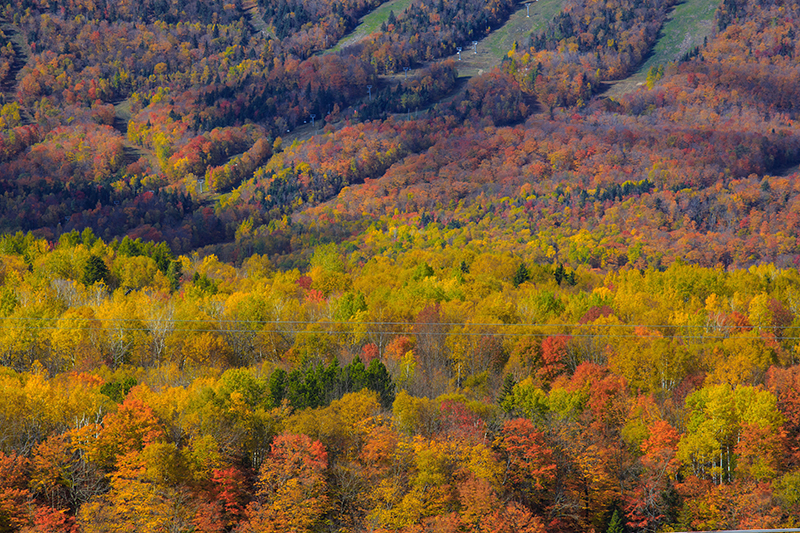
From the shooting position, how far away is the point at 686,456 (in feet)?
254

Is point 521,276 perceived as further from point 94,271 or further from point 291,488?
point 291,488

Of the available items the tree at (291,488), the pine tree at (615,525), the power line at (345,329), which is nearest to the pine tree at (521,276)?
the power line at (345,329)

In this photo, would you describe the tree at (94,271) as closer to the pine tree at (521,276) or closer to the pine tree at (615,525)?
the pine tree at (521,276)

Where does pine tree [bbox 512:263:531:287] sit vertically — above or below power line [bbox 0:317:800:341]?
below

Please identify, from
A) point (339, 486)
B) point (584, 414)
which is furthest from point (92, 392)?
point (584, 414)

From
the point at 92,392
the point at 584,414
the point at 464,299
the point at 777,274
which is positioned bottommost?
the point at 777,274

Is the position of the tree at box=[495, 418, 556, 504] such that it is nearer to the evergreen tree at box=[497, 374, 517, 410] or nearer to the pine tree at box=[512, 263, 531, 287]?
the evergreen tree at box=[497, 374, 517, 410]

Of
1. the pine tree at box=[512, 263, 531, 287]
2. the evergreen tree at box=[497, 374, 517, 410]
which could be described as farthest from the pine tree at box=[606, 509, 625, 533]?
A: the pine tree at box=[512, 263, 531, 287]

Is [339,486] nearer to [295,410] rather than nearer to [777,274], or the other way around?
[295,410]

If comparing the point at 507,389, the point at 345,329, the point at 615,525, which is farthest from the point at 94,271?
the point at 615,525

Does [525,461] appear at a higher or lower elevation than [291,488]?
lower

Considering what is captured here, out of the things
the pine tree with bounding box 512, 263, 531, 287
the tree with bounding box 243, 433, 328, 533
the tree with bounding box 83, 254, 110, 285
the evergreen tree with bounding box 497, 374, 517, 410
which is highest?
the tree with bounding box 243, 433, 328, 533

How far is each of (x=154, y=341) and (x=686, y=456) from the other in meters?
54.1

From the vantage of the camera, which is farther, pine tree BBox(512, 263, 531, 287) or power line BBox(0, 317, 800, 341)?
pine tree BBox(512, 263, 531, 287)
